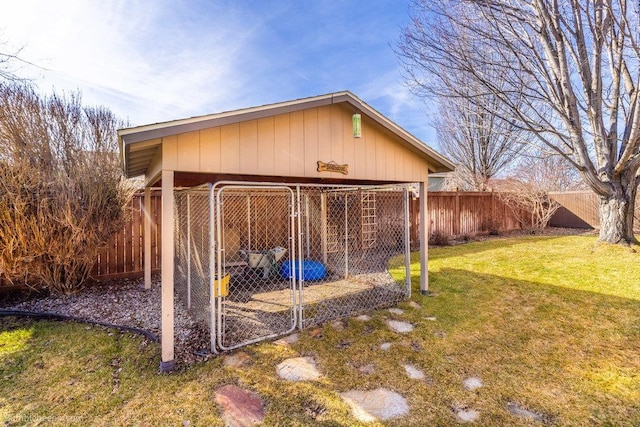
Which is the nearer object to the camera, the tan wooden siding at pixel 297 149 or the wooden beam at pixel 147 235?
the tan wooden siding at pixel 297 149

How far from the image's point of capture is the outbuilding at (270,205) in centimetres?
317

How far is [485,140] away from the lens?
15492 mm

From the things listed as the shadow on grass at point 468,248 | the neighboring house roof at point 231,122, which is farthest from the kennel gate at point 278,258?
the shadow on grass at point 468,248

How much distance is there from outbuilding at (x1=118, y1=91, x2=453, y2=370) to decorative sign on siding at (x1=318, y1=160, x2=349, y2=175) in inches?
0.5

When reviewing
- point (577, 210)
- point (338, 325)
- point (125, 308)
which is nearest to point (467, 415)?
point (338, 325)

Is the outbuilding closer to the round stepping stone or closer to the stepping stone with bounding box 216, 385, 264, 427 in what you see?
the round stepping stone

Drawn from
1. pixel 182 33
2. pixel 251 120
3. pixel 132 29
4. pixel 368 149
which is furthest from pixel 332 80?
pixel 251 120

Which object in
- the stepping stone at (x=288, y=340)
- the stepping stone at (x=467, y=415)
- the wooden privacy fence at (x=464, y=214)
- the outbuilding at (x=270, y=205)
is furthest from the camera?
the wooden privacy fence at (x=464, y=214)

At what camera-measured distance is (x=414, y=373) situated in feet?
9.58

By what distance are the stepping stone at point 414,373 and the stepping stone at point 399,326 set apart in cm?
81

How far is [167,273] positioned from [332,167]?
2320 mm

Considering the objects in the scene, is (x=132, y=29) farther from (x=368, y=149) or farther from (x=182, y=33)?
(x=368, y=149)

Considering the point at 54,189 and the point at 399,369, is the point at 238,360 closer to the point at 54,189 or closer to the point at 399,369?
the point at 399,369

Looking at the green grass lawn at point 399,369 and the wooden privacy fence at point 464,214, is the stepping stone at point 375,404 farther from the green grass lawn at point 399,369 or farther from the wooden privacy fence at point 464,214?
the wooden privacy fence at point 464,214
